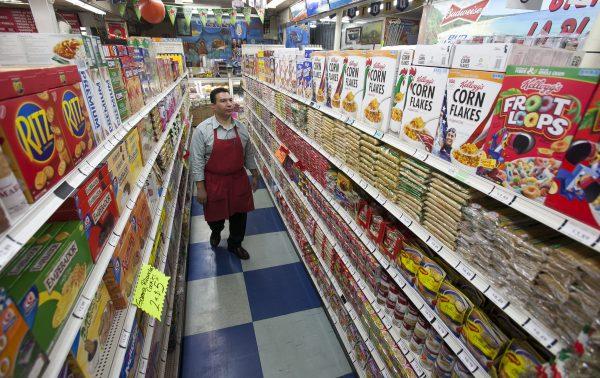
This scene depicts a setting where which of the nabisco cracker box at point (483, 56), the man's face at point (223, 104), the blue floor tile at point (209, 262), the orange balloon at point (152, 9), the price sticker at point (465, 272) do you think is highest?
the orange balloon at point (152, 9)

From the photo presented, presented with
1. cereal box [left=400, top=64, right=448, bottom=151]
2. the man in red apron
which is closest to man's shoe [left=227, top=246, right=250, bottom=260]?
the man in red apron

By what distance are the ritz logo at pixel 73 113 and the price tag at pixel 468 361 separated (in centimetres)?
178

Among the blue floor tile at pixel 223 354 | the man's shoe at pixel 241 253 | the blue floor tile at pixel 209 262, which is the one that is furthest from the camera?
the man's shoe at pixel 241 253

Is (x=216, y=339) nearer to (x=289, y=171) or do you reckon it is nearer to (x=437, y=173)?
(x=289, y=171)

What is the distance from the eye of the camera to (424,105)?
135 centimetres

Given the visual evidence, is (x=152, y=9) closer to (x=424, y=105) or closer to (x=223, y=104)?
(x=223, y=104)

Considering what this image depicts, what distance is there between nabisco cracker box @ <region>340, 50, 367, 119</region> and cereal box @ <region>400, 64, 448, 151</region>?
1.36 feet

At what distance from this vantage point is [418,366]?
1619 mm

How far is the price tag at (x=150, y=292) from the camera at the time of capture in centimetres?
146

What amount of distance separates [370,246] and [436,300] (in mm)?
572

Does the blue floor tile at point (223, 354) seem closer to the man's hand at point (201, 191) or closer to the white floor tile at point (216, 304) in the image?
the white floor tile at point (216, 304)

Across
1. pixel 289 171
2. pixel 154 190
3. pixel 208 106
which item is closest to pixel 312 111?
pixel 289 171

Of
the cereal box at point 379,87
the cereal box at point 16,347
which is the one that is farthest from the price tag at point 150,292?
the cereal box at point 379,87

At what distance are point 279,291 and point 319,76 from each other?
2.21 metres
